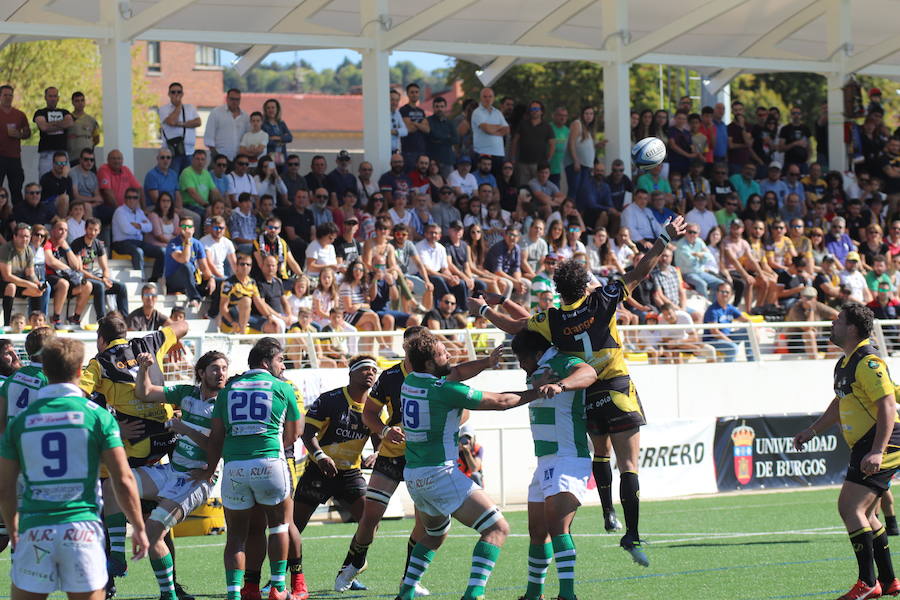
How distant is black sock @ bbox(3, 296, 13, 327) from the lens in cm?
1658

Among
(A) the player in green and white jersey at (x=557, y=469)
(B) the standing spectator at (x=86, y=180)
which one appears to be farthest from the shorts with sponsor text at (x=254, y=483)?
(B) the standing spectator at (x=86, y=180)

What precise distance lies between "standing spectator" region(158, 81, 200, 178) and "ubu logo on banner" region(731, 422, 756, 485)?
8.80 metres

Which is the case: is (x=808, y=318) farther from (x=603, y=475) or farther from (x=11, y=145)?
(x=603, y=475)

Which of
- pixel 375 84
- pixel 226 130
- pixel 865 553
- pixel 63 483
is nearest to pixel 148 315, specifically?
pixel 226 130

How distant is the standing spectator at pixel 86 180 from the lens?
19016 mm

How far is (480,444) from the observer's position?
18.2 meters

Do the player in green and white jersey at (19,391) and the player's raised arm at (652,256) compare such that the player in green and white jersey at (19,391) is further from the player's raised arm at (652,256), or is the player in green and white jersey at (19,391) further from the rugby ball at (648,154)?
the rugby ball at (648,154)

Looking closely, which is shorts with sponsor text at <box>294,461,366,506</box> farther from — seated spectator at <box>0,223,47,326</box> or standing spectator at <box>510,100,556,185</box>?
standing spectator at <box>510,100,556,185</box>

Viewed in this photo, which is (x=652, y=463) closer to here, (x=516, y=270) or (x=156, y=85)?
(x=516, y=270)

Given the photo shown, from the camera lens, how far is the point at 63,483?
6.60m

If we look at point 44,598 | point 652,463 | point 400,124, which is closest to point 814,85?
point 400,124

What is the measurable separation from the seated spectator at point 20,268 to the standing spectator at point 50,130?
278cm

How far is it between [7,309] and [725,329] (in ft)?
34.7

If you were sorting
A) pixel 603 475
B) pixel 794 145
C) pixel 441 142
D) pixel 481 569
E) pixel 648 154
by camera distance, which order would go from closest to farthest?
pixel 481 569 < pixel 603 475 < pixel 648 154 < pixel 441 142 < pixel 794 145
